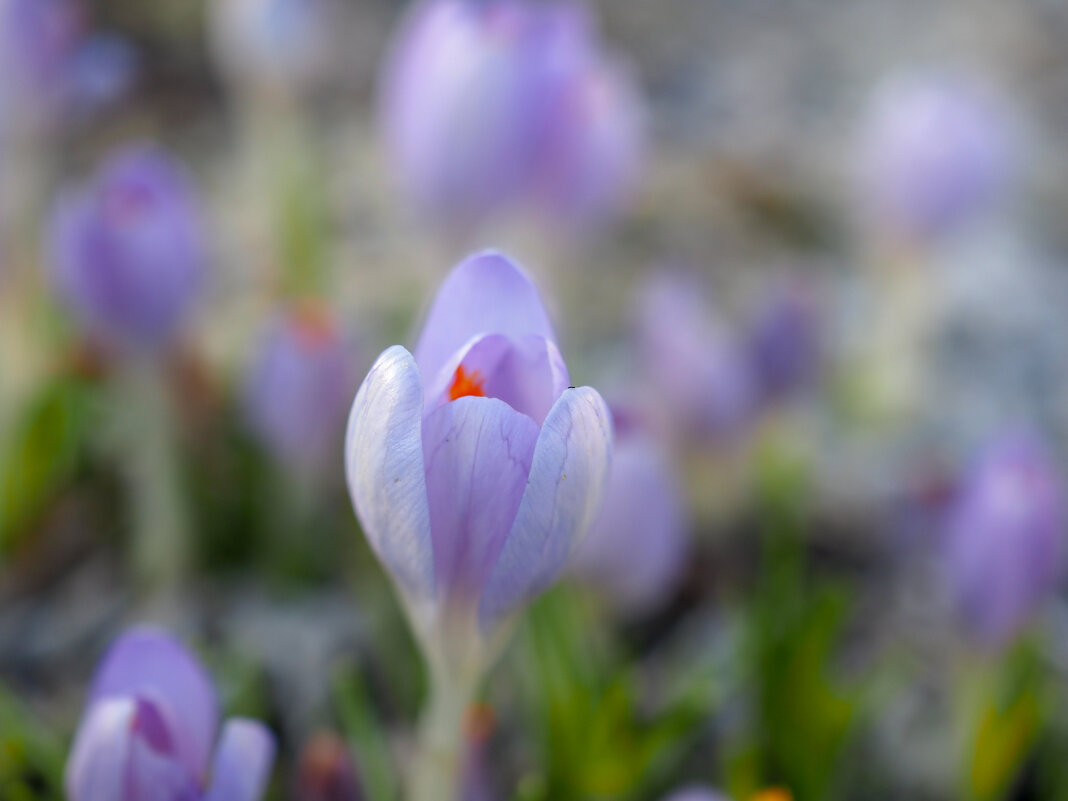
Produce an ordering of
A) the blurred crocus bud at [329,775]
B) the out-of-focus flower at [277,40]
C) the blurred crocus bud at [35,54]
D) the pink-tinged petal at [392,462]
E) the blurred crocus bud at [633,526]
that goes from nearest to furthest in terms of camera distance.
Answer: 1. the pink-tinged petal at [392,462]
2. the blurred crocus bud at [329,775]
3. the blurred crocus bud at [633,526]
4. the blurred crocus bud at [35,54]
5. the out-of-focus flower at [277,40]

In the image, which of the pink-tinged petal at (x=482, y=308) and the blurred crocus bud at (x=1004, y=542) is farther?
the blurred crocus bud at (x=1004, y=542)

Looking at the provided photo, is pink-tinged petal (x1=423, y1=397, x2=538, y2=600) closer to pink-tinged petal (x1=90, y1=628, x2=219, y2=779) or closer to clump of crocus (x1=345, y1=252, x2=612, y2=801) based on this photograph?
clump of crocus (x1=345, y1=252, x2=612, y2=801)

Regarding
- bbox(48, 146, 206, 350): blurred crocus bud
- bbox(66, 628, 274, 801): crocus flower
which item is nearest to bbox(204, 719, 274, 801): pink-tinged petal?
bbox(66, 628, 274, 801): crocus flower

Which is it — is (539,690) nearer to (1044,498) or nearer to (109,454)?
(1044,498)

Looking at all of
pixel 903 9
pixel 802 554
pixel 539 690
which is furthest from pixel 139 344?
pixel 903 9

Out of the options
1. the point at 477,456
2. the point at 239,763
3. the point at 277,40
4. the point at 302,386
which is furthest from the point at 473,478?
the point at 277,40

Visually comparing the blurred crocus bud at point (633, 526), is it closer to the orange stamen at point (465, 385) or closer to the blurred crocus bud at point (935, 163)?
the orange stamen at point (465, 385)

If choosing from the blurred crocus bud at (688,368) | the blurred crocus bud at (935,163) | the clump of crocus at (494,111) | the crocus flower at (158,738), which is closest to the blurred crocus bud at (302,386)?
the clump of crocus at (494,111)

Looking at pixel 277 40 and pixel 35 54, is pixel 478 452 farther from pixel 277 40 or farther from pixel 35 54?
pixel 277 40
